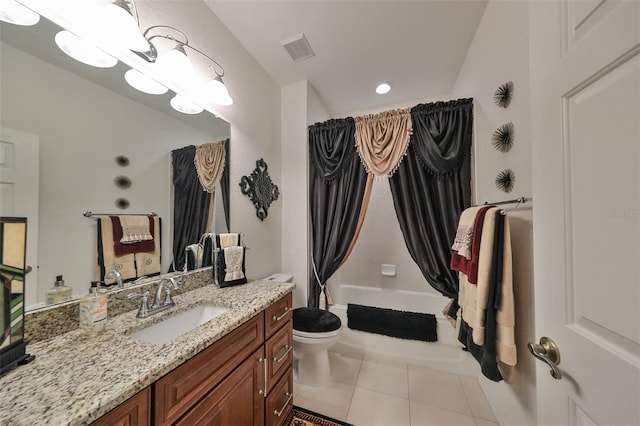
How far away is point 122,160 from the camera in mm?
1000

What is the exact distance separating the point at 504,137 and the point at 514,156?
14 centimetres

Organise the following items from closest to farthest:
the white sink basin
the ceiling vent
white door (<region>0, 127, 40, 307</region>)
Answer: white door (<region>0, 127, 40, 307</region>) < the white sink basin < the ceiling vent

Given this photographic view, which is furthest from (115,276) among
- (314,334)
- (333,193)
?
(333,193)

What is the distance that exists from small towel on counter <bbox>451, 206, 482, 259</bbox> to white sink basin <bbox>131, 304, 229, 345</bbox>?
1431mm

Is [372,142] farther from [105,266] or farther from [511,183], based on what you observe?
[105,266]

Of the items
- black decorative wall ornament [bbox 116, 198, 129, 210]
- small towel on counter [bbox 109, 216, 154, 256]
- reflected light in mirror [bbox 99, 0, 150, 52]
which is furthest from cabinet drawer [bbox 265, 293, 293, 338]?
Result: reflected light in mirror [bbox 99, 0, 150, 52]

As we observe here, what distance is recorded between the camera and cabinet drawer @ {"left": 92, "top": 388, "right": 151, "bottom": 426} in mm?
514

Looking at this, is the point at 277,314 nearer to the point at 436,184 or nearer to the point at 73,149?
the point at 73,149

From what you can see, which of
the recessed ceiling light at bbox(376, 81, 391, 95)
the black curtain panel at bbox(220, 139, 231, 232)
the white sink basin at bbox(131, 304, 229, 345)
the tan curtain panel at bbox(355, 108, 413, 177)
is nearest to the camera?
the white sink basin at bbox(131, 304, 229, 345)

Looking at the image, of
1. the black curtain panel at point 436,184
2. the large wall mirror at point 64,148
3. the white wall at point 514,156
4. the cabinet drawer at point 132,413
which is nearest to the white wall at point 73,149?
the large wall mirror at point 64,148

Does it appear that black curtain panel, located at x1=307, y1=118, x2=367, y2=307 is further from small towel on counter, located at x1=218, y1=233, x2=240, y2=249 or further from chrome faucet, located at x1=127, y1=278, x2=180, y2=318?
chrome faucet, located at x1=127, y1=278, x2=180, y2=318

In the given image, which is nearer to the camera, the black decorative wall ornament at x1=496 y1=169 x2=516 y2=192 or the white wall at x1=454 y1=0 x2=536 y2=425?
the white wall at x1=454 y1=0 x2=536 y2=425

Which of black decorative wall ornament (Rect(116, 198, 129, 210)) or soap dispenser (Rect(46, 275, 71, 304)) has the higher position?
black decorative wall ornament (Rect(116, 198, 129, 210))

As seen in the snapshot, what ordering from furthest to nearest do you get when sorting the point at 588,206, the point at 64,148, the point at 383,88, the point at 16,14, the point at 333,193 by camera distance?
the point at 383,88
the point at 333,193
the point at 64,148
the point at 16,14
the point at 588,206
